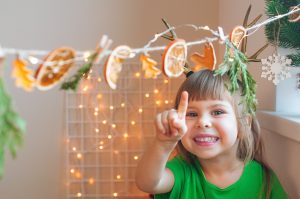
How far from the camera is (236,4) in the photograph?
142 centimetres

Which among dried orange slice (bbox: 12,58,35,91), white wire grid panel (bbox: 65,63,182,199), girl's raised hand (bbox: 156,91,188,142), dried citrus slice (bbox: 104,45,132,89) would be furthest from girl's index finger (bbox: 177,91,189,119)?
white wire grid panel (bbox: 65,63,182,199)

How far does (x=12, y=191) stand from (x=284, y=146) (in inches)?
53.4

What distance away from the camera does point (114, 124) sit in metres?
1.80

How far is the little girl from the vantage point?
2.66ft

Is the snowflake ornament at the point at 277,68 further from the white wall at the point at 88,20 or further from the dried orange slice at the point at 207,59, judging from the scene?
the white wall at the point at 88,20

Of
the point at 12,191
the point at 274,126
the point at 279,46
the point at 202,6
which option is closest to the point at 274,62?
the point at 279,46

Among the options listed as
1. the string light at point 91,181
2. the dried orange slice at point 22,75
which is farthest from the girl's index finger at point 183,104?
the string light at point 91,181

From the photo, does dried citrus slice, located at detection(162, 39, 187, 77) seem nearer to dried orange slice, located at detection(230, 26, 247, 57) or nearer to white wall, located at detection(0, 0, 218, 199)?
dried orange slice, located at detection(230, 26, 247, 57)

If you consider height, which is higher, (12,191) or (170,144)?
(170,144)

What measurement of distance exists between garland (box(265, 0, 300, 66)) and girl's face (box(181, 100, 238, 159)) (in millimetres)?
210

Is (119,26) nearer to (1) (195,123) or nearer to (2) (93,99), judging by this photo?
(2) (93,99)

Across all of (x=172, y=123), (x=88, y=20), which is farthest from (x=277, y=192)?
(x=88, y=20)

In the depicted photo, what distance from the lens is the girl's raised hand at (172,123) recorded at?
26.9 inches

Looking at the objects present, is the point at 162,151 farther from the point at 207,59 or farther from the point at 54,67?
the point at 54,67
